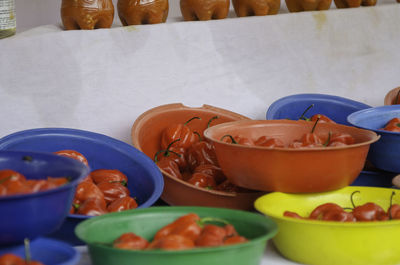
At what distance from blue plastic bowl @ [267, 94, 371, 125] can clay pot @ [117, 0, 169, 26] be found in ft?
2.30

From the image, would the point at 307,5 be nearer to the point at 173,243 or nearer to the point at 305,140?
the point at 305,140

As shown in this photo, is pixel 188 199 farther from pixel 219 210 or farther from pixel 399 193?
pixel 399 193

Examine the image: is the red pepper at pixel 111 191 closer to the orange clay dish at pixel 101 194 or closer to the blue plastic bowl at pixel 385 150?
the orange clay dish at pixel 101 194

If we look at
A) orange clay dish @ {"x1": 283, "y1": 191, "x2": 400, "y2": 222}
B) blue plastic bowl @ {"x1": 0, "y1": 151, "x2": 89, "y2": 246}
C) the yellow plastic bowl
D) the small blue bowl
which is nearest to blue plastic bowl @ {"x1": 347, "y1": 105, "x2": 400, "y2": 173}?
the small blue bowl

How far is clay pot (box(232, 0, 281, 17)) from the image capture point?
2943 mm

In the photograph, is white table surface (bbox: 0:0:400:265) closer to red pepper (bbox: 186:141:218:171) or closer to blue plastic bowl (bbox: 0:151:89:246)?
red pepper (bbox: 186:141:218:171)

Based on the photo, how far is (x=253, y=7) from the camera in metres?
2.96

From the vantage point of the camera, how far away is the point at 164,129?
100.0 inches

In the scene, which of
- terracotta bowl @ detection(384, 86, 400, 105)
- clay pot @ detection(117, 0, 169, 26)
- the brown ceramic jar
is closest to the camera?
clay pot @ detection(117, 0, 169, 26)

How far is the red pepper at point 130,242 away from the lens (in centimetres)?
139

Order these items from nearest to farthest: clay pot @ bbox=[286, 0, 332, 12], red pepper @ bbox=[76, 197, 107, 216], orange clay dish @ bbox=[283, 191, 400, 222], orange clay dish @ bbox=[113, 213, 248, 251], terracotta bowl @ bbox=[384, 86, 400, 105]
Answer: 1. orange clay dish @ bbox=[113, 213, 248, 251]
2. orange clay dish @ bbox=[283, 191, 400, 222]
3. red pepper @ bbox=[76, 197, 107, 216]
4. terracotta bowl @ bbox=[384, 86, 400, 105]
5. clay pot @ bbox=[286, 0, 332, 12]

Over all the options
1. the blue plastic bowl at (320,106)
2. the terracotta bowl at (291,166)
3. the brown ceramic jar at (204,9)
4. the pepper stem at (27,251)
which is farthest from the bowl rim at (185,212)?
the brown ceramic jar at (204,9)

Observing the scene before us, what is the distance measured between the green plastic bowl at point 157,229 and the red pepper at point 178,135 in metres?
→ 0.90

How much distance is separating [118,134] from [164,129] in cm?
21
